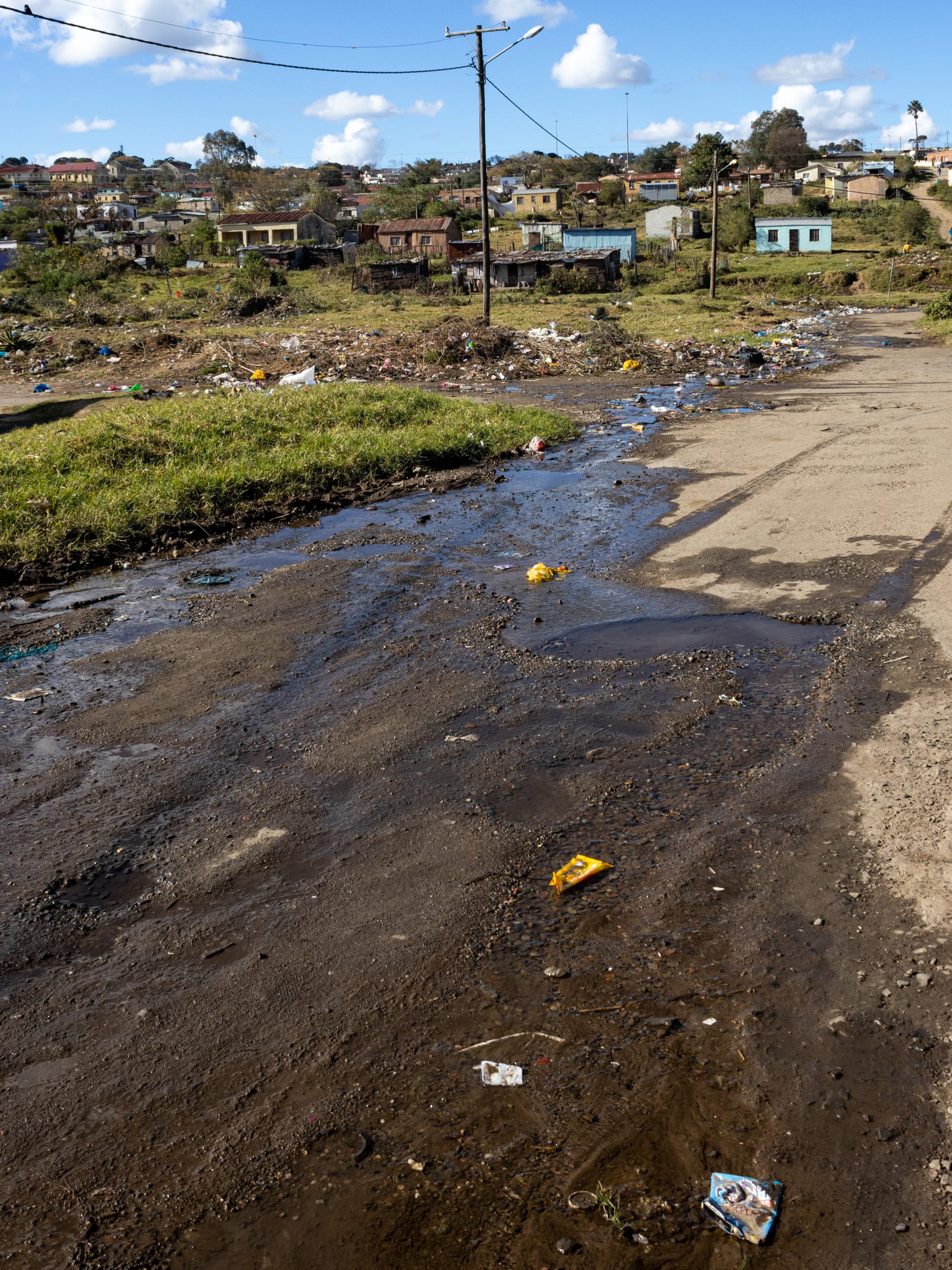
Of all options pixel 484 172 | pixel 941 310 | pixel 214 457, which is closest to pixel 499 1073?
pixel 214 457

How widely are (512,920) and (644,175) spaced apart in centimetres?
8514

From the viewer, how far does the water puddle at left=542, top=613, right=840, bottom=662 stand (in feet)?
20.1

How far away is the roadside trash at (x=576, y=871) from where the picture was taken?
3805mm

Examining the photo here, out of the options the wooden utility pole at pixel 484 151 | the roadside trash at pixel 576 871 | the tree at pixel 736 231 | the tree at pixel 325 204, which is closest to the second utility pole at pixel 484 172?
the wooden utility pole at pixel 484 151

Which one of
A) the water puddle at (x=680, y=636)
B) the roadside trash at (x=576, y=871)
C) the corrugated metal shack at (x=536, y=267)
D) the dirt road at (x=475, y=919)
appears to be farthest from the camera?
the corrugated metal shack at (x=536, y=267)

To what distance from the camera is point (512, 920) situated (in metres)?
3.63

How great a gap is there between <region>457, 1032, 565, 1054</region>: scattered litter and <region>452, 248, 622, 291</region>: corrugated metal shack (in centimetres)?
3607

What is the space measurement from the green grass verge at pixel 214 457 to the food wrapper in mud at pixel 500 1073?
657 cm

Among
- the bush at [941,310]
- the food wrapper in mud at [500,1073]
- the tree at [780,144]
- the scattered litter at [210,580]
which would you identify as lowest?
the food wrapper in mud at [500,1073]

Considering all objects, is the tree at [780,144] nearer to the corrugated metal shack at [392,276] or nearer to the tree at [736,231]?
the tree at [736,231]

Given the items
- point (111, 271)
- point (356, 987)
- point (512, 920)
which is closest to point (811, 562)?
point (512, 920)

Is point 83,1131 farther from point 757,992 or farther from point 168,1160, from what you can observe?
point 757,992

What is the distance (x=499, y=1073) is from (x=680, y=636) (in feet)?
12.8

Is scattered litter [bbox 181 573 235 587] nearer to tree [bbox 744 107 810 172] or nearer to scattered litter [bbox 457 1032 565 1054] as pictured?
scattered litter [bbox 457 1032 565 1054]
